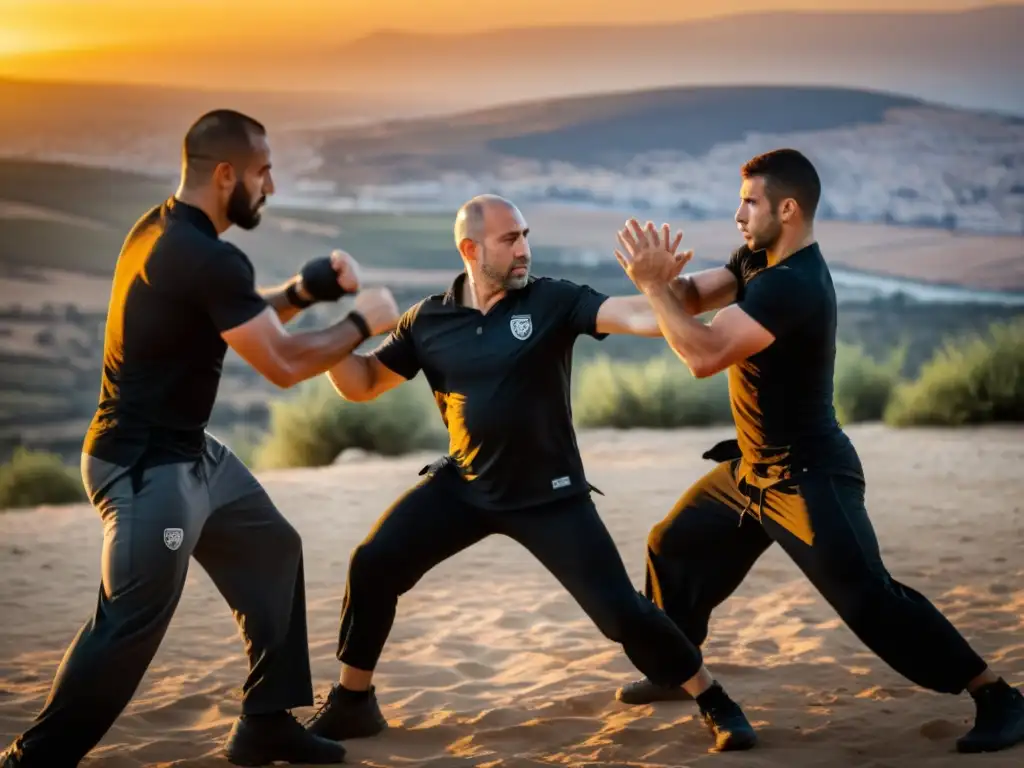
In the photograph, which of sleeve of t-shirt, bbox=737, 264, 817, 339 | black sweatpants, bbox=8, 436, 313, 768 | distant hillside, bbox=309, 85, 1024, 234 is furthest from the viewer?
distant hillside, bbox=309, 85, 1024, 234

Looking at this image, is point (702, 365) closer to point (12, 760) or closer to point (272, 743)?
point (272, 743)

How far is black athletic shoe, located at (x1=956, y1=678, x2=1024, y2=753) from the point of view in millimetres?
4543

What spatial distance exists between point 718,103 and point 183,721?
39.1 meters

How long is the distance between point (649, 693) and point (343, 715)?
1.19 metres

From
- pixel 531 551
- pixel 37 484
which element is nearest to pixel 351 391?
pixel 531 551

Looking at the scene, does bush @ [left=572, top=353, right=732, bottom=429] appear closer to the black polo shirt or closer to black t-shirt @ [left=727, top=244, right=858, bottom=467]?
black t-shirt @ [left=727, top=244, right=858, bottom=467]

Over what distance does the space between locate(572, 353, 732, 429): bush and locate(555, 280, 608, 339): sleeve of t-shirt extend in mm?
10325

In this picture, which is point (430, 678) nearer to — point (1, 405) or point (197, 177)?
point (197, 177)

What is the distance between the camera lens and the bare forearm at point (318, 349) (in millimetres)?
4289

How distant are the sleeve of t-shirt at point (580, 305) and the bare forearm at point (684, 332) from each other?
22 cm

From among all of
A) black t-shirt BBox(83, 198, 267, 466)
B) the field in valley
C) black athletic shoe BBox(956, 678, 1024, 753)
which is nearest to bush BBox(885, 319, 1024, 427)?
black athletic shoe BBox(956, 678, 1024, 753)

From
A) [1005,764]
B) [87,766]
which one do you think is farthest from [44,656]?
[1005,764]

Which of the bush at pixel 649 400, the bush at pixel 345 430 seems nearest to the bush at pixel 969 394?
the bush at pixel 649 400

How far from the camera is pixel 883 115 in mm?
42688
